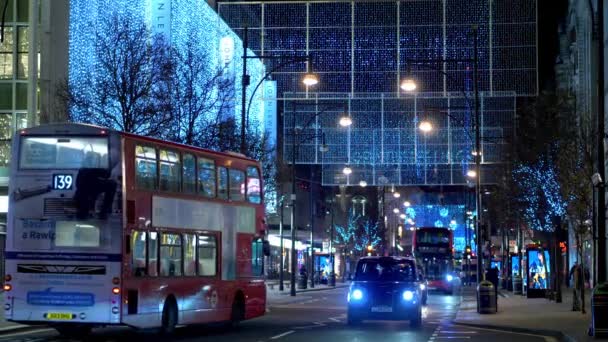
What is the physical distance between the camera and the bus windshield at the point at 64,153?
20.9 m

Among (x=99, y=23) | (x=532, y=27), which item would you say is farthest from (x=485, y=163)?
(x=99, y=23)

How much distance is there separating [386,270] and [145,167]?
10119mm

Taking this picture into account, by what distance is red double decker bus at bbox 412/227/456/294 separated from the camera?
199 ft

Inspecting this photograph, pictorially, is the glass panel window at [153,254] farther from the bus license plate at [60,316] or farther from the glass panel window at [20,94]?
the glass panel window at [20,94]

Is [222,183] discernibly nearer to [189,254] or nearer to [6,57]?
[189,254]

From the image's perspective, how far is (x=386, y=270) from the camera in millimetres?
29250

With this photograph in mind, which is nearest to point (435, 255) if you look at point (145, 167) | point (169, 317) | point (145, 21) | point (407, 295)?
point (145, 21)

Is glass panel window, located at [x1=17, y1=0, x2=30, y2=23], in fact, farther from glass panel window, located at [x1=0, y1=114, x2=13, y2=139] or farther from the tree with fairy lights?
the tree with fairy lights

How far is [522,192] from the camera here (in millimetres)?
46031

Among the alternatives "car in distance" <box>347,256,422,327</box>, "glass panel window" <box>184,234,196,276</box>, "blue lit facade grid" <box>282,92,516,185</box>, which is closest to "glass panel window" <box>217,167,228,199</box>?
"glass panel window" <box>184,234,196,276</box>

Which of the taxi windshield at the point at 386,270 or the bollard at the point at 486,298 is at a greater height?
the taxi windshield at the point at 386,270

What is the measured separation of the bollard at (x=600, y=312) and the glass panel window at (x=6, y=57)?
30762 millimetres

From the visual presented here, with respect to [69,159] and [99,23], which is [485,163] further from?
[69,159]

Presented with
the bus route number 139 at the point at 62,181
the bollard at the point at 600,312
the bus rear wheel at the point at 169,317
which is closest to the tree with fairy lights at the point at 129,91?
the bus rear wheel at the point at 169,317
